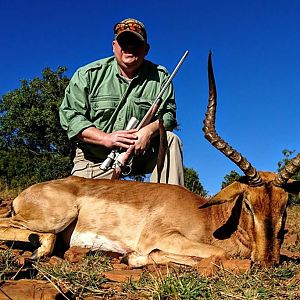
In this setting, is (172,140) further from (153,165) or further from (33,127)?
(33,127)

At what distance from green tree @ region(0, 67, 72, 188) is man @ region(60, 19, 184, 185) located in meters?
21.7

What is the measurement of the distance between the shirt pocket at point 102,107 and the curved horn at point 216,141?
2.31 metres

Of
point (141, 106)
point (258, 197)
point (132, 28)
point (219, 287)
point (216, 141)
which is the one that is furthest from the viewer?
point (141, 106)

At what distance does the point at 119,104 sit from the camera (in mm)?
7215

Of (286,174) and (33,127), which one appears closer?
(286,174)

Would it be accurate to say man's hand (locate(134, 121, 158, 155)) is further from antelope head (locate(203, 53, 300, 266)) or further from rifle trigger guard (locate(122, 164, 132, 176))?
antelope head (locate(203, 53, 300, 266))

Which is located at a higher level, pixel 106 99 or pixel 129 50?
pixel 129 50

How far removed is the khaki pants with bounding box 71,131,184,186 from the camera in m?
7.06

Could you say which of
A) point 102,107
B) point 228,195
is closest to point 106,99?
point 102,107

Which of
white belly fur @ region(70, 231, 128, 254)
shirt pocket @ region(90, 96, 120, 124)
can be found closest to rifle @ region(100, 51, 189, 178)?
shirt pocket @ region(90, 96, 120, 124)

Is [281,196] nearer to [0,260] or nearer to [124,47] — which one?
[0,260]

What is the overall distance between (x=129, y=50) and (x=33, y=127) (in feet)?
81.1

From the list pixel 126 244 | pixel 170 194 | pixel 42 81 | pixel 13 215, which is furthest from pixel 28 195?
pixel 42 81

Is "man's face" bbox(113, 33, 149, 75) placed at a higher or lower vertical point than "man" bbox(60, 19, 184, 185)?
higher
